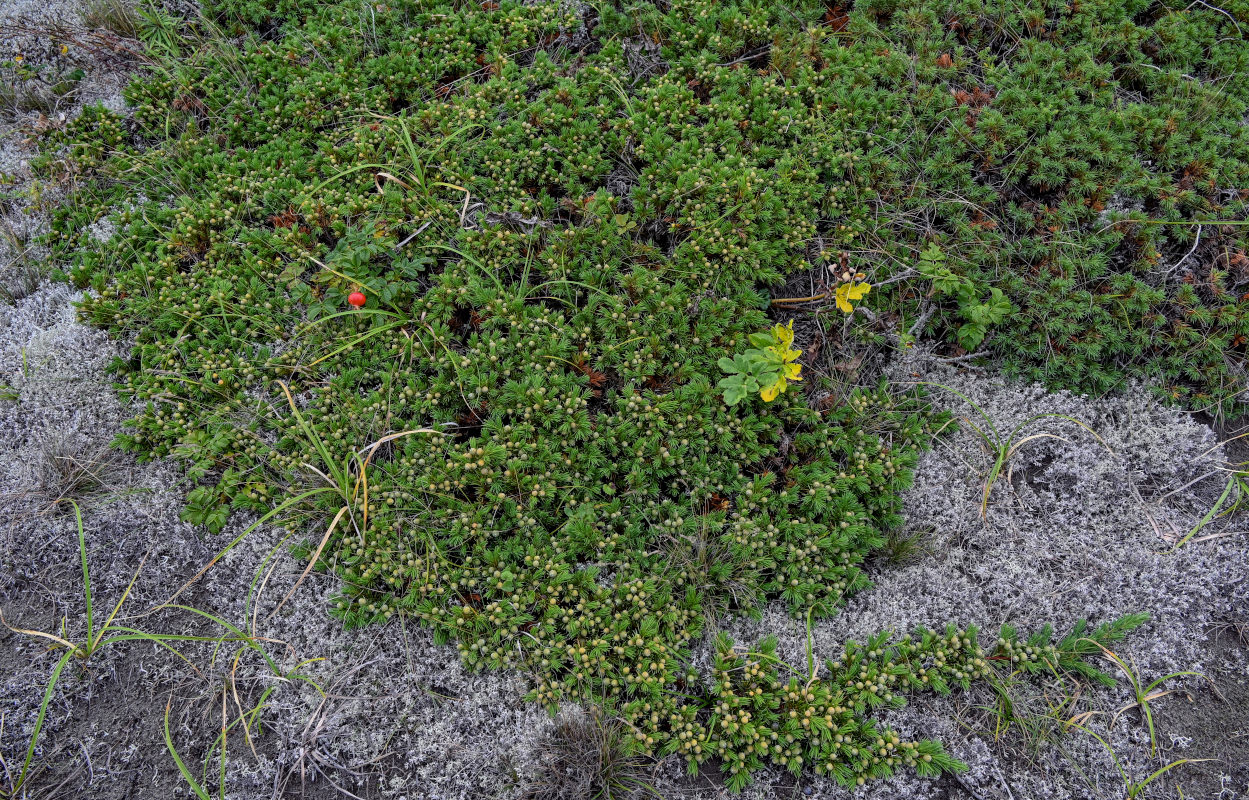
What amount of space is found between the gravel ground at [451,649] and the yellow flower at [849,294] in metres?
0.58

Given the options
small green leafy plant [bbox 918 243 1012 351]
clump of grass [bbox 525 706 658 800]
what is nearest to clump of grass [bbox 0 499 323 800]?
clump of grass [bbox 525 706 658 800]

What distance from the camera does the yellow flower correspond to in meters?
4.05

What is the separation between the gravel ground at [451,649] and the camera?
129 inches

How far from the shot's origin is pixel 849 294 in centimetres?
405

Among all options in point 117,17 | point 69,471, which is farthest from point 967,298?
point 117,17

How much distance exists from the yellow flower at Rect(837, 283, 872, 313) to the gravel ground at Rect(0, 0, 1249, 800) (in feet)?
1.91

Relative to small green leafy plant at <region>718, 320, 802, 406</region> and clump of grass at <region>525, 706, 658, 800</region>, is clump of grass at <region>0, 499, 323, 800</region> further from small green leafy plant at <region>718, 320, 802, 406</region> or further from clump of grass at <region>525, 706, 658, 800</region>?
small green leafy plant at <region>718, 320, 802, 406</region>

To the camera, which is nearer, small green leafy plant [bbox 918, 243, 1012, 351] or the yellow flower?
the yellow flower

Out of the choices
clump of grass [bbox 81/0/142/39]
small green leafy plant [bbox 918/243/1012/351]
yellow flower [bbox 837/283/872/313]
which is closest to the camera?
yellow flower [bbox 837/283/872/313]

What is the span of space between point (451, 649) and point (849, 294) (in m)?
3.02

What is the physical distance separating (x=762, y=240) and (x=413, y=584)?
2.93m

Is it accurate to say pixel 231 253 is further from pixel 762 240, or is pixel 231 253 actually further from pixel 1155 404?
pixel 1155 404

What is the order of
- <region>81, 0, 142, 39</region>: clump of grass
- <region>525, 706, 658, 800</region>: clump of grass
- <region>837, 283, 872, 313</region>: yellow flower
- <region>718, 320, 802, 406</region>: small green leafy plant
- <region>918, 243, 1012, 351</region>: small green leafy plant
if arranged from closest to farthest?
<region>525, 706, 658, 800</region>: clump of grass
<region>718, 320, 802, 406</region>: small green leafy plant
<region>837, 283, 872, 313</region>: yellow flower
<region>918, 243, 1012, 351</region>: small green leafy plant
<region>81, 0, 142, 39</region>: clump of grass

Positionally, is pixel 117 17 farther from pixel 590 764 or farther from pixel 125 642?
pixel 590 764
